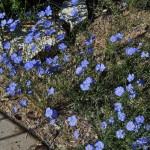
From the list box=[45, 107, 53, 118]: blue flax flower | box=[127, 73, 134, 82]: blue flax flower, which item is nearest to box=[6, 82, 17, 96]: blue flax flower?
box=[45, 107, 53, 118]: blue flax flower

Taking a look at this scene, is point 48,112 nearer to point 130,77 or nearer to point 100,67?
point 100,67

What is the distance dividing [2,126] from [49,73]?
2.25 ft

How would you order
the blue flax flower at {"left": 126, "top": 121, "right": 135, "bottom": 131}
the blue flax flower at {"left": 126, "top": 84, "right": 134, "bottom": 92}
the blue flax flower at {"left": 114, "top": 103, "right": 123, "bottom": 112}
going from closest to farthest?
the blue flax flower at {"left": 126, "top": 121, "right": 135, "bottom": 131} < the blue flax flower at {"left": 114, "top": 103, "right": 123, "bottom": 112} < the blue flax flower at {"left": 126, "top": 84, "right": 134, "bottom": 92}

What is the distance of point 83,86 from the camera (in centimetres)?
407

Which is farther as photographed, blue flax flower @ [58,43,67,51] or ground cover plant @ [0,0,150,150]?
blue flax flower @ [58,43,67,51]

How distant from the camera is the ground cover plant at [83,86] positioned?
3.82 metres

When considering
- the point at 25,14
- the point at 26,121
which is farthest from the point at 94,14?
the point at 26,121

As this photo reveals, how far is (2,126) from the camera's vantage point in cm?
428

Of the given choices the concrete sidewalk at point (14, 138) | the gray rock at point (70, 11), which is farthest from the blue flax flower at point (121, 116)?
the gray rock at point (70, 11)

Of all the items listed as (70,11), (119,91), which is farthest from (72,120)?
(70,11)

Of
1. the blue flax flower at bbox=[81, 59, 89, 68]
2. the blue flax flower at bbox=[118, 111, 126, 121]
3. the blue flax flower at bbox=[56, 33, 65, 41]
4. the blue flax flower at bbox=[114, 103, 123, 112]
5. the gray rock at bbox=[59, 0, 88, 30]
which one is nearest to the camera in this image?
the blue flax flower at bbox=[118, 111, 126, 121]

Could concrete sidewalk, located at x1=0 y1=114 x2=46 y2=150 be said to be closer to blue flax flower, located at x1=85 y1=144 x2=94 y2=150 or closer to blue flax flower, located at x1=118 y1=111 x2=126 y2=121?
blue flax flower, located at x1=85 y1=144 x2=94 y2=150

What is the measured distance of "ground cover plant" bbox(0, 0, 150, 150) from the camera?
3820 mm

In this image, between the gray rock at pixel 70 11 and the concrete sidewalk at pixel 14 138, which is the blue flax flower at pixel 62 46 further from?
the concrete sidewalk at pixel 14 138
